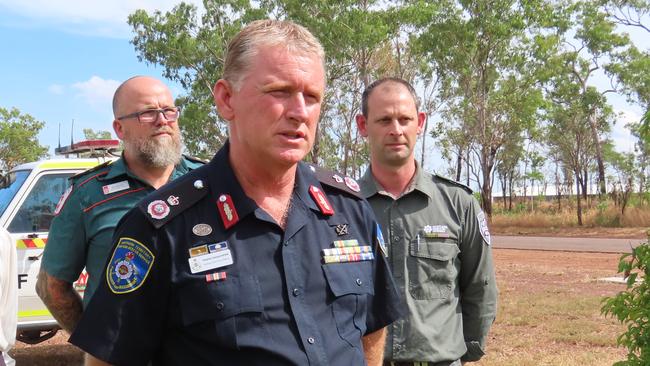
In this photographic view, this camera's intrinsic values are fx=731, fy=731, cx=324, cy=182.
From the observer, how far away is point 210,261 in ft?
5.97

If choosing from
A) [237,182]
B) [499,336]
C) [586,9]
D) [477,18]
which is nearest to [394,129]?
[237,182]

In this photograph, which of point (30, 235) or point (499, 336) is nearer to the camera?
point (30, 235)

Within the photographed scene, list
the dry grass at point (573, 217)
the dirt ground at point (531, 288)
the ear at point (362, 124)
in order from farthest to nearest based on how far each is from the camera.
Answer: the dry grass at point (573, 217), the dirt ground at point (531, 288), the ear at point (362, 124)

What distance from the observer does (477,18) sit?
25641mm

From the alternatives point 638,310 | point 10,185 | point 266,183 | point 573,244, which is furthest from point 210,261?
point 573,244

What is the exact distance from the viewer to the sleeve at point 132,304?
1802 mm

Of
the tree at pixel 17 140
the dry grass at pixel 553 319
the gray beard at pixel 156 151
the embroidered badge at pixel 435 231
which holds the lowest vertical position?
the dry grass at pixel 553 319

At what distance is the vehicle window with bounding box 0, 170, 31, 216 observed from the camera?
7.07 m

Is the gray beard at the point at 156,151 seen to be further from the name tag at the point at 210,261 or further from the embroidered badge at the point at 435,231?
the name tag at the point at 210,261

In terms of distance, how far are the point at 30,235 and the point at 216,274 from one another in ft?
18.9

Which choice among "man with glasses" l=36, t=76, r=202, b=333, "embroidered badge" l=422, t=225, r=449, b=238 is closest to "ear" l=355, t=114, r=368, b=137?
"embroidered badge" l=422, t=225, r=449, b=238

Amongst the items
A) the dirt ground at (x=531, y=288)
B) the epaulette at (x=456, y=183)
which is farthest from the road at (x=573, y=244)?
the epaulette at (x=456, y=183)

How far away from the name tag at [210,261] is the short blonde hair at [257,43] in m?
0.44

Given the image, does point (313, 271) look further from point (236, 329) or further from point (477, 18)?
point (477, 18)
